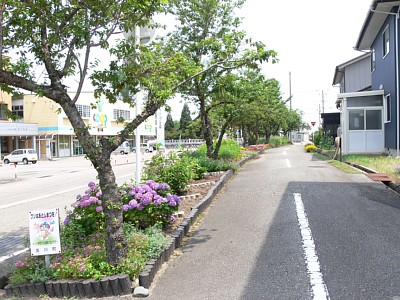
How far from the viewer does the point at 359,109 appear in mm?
21641

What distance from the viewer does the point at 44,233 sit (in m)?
4.98

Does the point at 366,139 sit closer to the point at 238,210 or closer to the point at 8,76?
the point at 238,210

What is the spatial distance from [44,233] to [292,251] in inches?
136

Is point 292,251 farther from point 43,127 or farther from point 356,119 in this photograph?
point 43,127

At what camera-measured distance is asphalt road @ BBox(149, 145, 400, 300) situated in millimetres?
4461

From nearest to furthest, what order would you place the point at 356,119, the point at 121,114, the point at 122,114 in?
the point at 121,114 < the point at 122,114 < the point at 356,119

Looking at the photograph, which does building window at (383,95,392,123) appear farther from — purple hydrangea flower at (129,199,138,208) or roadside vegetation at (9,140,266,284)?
purple hydrangea flower at (129,199,138,208)

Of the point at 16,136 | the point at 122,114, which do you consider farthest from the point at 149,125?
the point at 16,136

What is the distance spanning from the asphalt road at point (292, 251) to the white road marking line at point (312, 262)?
0.04 feet

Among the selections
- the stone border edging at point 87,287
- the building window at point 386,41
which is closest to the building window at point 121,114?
the stone border edging at point 87,287

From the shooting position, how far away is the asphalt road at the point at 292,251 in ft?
14.6

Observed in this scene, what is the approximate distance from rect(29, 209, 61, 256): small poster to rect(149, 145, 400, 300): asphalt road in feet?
4.61

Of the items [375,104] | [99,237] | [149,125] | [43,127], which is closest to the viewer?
[99,237]

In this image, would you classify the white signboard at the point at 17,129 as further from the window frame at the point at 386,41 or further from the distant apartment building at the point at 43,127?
the window frame at the point at 386,41
